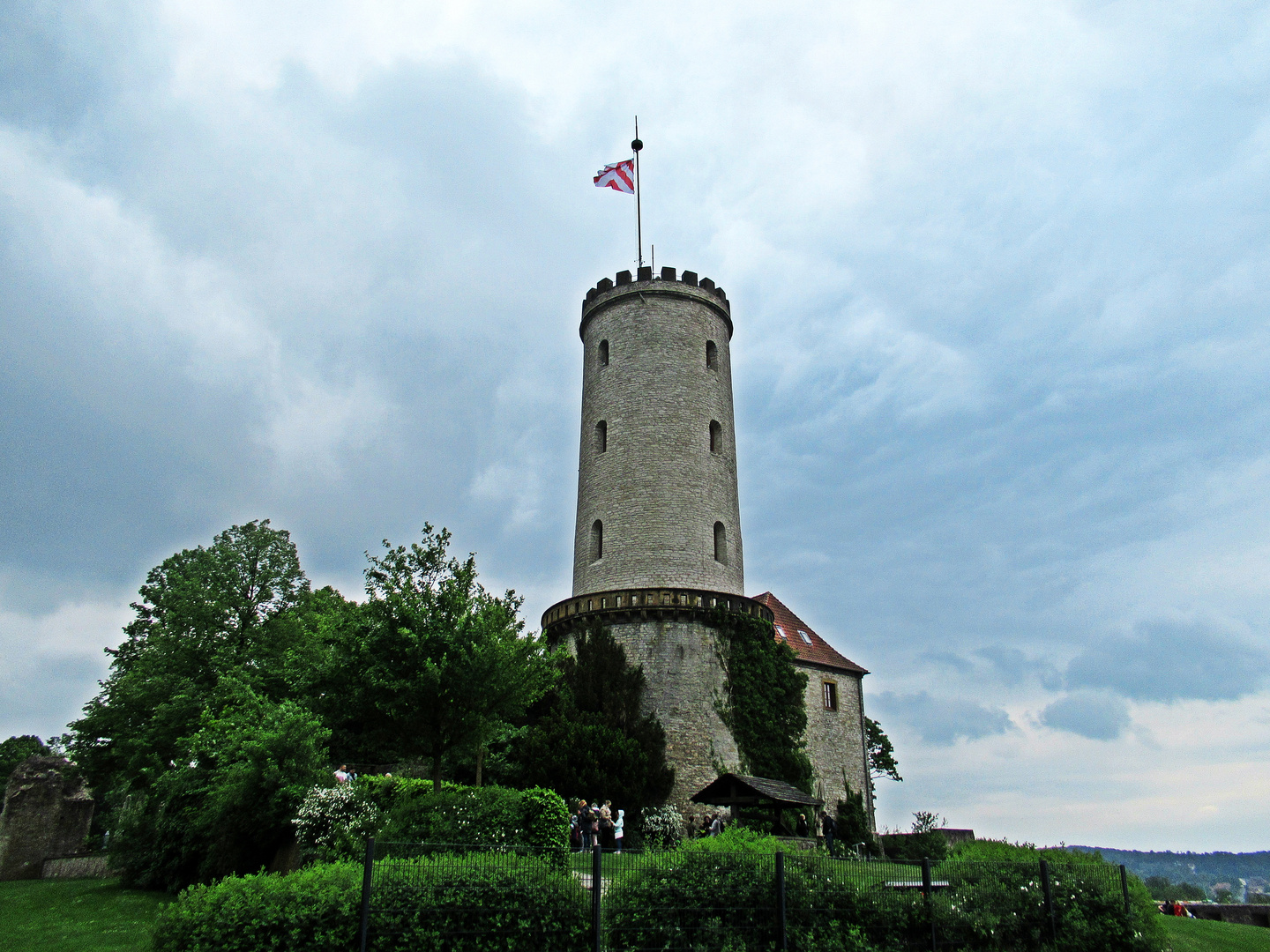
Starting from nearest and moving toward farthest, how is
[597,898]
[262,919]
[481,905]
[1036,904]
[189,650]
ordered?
[262,919], [481,905], [597,898], [1036,904], [189,650]

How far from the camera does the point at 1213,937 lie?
59.9 ft

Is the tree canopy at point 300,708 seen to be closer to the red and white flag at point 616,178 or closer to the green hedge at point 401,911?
the green hedge at point 401,911

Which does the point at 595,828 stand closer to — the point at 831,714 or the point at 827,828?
the point at 827,828

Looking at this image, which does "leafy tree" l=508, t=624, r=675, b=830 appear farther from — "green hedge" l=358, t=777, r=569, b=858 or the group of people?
"green hedge" l=358, t=777, r=569, b=858

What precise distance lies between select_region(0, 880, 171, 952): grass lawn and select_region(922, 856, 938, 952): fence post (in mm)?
10688

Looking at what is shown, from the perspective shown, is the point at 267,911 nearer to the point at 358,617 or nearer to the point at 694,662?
the point at 358,617

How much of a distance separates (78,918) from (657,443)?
21.1m

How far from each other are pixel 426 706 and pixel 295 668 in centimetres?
953

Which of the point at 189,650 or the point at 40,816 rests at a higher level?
the point at 189,650

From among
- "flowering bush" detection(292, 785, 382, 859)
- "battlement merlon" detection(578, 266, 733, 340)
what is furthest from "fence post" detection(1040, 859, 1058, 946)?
"battlement merlon" detection(578, 266, 733, 340)

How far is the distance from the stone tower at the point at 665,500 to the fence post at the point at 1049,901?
12.8 m

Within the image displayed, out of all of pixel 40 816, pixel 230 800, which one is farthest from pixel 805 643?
pixel 40 816

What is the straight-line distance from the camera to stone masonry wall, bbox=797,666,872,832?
29641 millimetres

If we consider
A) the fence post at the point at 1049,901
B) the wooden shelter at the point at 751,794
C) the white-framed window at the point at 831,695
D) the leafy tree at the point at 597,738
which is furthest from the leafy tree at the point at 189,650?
the fence post at the point at 1049,901
